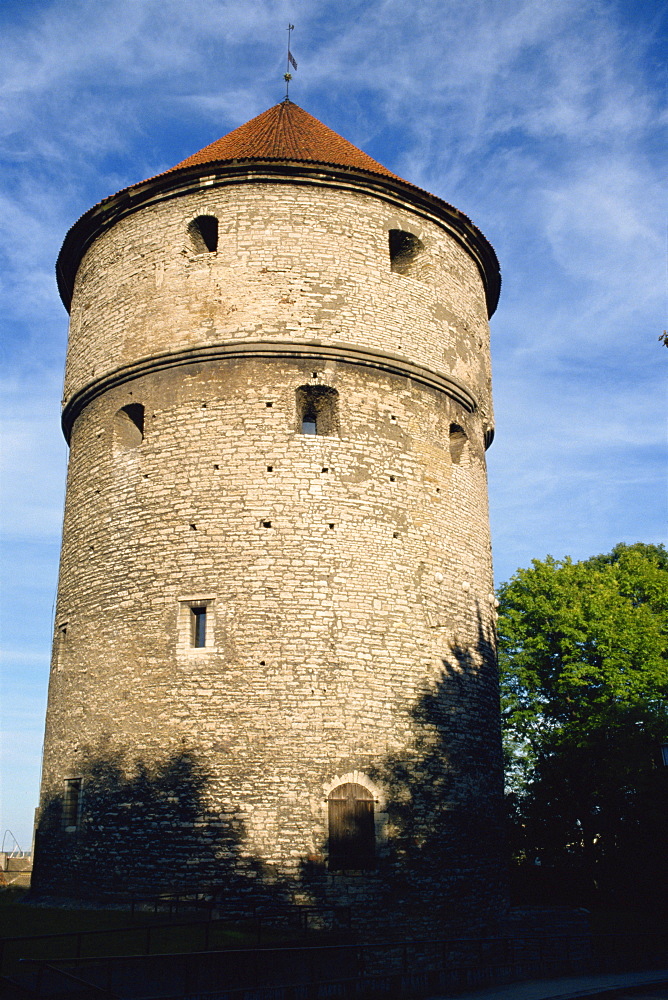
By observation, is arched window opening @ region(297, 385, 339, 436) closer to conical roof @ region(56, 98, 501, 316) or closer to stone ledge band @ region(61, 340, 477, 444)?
stone ledge band @ region(61, 340, 477, 444)

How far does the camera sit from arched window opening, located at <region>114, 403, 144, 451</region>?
12.6 m

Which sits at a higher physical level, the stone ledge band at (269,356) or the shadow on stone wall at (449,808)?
the stone ledge band at (269,356)

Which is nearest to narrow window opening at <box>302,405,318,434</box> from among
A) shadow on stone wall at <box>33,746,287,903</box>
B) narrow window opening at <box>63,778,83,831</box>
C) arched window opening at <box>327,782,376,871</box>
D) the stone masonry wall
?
the stone masonry wall

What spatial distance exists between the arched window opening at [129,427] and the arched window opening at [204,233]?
254 cm

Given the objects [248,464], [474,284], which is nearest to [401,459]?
[248,464]

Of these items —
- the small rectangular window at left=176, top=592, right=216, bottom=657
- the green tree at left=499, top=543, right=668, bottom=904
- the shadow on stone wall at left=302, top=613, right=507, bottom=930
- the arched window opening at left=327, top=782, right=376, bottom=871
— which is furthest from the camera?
the green tree at left=499, top=543, right=668, bottom=904

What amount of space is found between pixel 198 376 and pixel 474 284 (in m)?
5.43

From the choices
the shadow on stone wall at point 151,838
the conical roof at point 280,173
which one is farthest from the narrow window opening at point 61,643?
the conical roof at point 280,173

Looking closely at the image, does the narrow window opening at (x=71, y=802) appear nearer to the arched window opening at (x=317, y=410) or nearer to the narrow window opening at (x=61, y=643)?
the narrow window opening at (x=61, y=643)

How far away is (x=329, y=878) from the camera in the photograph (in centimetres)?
997

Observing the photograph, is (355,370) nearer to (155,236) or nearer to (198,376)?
(198,376)

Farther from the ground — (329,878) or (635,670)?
(635,670)

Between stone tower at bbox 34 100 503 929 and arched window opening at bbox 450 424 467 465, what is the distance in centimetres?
4

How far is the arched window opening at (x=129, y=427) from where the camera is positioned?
41.4 ft
